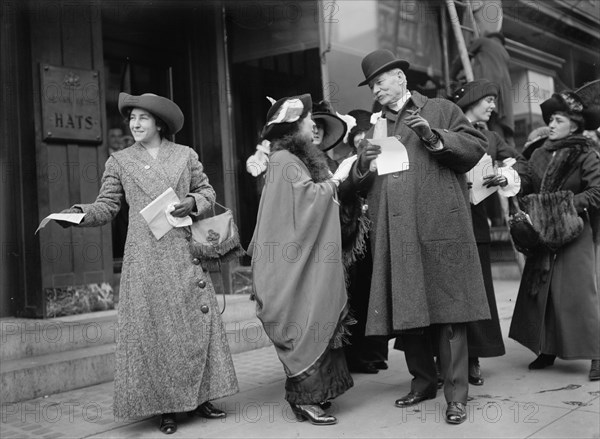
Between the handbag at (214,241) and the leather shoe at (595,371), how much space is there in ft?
8.61

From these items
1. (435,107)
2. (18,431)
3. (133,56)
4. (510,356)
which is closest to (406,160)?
(435,107)

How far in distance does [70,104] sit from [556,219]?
160 inches

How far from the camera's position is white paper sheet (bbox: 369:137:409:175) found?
383cm

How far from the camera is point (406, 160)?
12.6 feet

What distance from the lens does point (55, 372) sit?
471 cm

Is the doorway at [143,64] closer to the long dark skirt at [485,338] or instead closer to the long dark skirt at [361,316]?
the long dark skirt at [361,316]

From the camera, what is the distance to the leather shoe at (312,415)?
3801 mm

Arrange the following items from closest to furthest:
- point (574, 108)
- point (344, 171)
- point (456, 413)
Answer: point (456, 413) < point (344, 171) < point (574, 108)

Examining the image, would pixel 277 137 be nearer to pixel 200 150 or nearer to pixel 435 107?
pixel 435 107

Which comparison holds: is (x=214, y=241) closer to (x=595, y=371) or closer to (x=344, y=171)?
(x=344, y=171)

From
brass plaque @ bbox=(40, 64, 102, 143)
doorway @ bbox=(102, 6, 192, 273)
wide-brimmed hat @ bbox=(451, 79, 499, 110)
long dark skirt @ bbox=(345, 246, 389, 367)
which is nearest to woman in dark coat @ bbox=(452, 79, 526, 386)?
wide-brimmed hat @ bbox=(451, 79, 499, 110)

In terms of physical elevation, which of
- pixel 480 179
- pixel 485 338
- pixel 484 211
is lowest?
pixel 485 338

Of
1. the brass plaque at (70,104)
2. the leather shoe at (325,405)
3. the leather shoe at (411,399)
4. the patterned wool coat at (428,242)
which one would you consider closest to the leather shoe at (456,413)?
the leather shoe at (411,399)

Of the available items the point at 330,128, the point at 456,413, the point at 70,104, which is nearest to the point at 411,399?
the point at 456,413
